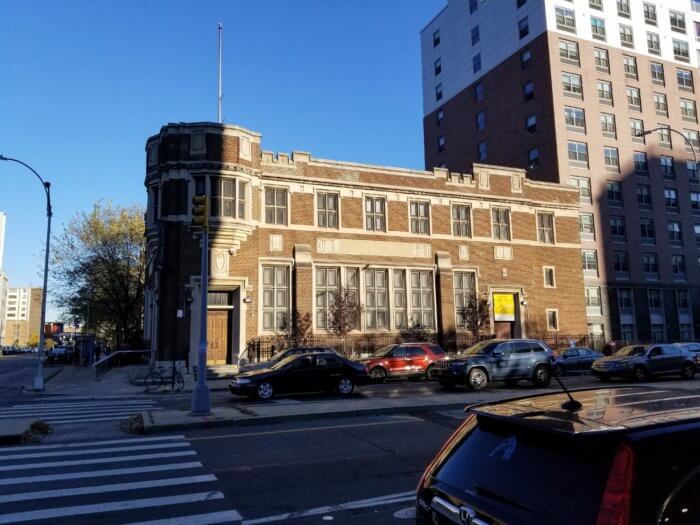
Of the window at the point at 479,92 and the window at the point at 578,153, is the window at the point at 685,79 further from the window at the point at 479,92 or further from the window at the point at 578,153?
the window at the point at 479,92

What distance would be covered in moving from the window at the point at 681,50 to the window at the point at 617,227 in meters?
18.4

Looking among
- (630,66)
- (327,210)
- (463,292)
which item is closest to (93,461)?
(327,210)

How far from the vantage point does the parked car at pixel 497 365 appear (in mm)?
18719

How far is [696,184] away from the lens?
1972 inches

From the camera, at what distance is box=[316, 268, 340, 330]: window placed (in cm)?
2988

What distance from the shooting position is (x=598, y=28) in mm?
48094

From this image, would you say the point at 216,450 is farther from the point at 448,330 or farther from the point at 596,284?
the point at 596,284

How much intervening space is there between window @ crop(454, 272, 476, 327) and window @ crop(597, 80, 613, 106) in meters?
23.9

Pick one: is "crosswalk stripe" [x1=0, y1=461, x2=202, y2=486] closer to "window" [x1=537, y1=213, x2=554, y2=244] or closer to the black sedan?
the black sedan

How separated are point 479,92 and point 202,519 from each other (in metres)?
52.5

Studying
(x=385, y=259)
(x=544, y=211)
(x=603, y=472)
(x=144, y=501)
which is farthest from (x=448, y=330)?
(x=603, y=472)

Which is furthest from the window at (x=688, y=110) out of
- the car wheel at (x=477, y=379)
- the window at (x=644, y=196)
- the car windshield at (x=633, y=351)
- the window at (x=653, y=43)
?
the car wheel at (x=477, y=379)

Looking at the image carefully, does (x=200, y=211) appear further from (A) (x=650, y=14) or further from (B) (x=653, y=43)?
(A) (x=650, y=14)

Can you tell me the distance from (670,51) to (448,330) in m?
38.6
